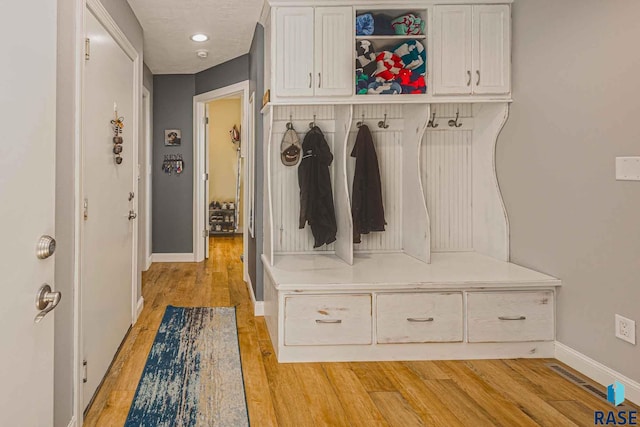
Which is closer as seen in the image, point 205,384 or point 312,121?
point 205,384

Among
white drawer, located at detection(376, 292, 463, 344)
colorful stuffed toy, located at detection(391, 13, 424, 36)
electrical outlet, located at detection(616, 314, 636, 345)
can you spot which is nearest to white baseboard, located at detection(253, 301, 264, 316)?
white drawer, located at detection(376, 292, 463, 344)

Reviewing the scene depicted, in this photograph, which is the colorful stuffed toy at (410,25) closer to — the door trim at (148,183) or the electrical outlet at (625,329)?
the electrical outlet at (625,329)

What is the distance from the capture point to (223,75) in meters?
5.39

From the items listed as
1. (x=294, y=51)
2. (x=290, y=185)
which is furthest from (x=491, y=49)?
(x=290, y=185)

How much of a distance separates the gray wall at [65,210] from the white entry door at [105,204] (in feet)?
0.70

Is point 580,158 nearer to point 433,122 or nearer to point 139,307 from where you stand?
point 433,122

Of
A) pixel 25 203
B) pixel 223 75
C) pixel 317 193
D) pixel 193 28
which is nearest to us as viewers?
pixel 25 203

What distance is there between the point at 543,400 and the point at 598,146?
1345mm

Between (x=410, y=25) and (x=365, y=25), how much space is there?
0.32 meters

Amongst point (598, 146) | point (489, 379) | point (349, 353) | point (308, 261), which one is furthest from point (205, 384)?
point (598, 146)

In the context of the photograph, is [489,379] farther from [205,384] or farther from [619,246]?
[205,384]

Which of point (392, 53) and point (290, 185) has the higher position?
point (392, 53)

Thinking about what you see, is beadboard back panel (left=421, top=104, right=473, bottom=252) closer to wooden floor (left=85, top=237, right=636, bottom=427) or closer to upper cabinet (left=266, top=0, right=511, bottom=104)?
upper cabinet (left=266, top=0, right=511, bottom=104)

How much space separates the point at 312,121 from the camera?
371cm
